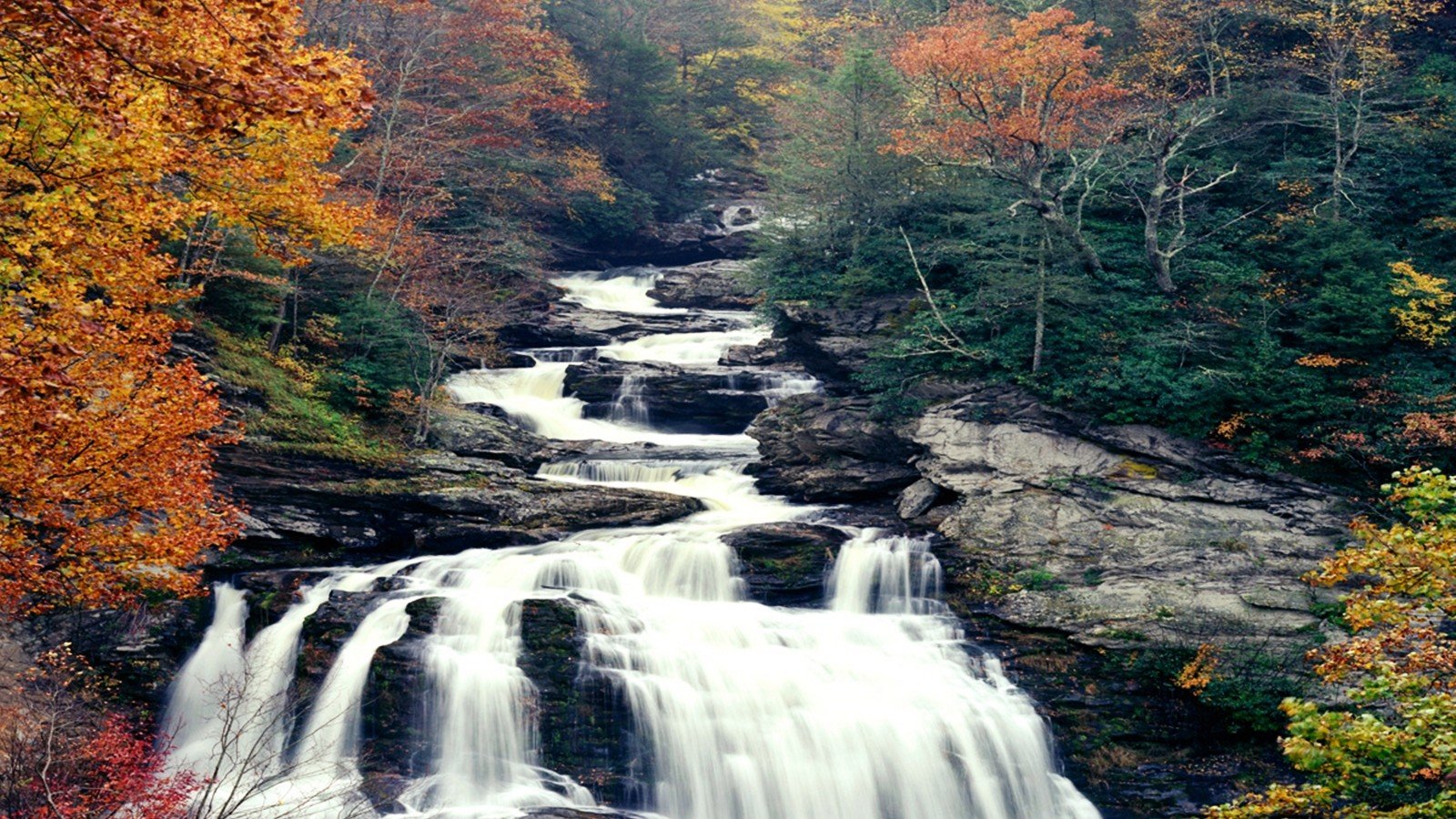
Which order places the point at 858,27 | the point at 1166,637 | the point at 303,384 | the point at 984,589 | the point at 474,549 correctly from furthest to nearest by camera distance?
1. the point at 858,27
2. the point at 303,384
3. the point at 474,549
4. the point at 984,589
5. the point at 1166,637

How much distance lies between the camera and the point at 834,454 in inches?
795

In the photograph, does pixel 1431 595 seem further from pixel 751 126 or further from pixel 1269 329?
pixel 751 126

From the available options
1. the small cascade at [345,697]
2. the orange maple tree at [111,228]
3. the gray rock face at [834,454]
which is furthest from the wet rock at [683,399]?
the orange maple tree at [111,228]

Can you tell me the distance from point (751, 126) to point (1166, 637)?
37663 millimetres

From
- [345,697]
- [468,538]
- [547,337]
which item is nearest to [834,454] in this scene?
[468,538]

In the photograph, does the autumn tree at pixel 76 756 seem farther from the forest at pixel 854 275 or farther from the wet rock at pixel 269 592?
the wet rock at pixel 269 592

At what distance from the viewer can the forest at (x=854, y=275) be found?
7613mm

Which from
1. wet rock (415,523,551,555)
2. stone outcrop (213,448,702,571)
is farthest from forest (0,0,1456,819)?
wet rock (415,523,551,555)

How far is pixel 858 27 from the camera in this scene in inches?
1761

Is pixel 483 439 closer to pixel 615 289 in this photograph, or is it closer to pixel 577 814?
pixel 577 814

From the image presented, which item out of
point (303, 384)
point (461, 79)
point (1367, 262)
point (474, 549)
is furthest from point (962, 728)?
point (461, 79)

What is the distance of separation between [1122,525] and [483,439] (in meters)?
13.7

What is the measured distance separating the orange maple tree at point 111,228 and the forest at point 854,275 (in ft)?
0.21

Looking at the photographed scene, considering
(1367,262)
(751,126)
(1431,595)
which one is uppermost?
(751,126)
